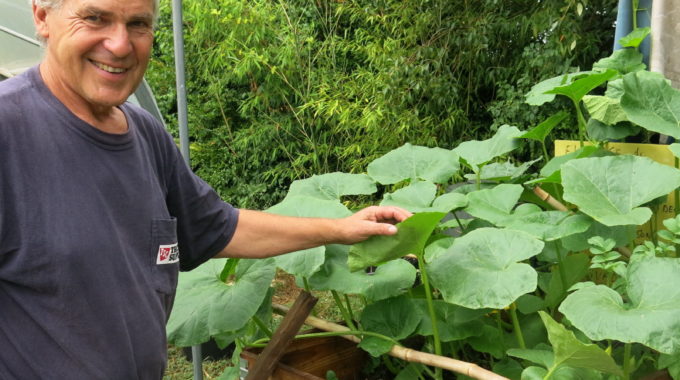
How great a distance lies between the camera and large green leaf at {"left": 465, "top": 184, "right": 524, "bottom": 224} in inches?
55.2

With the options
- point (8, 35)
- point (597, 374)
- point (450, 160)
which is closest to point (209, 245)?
point (450, 160)

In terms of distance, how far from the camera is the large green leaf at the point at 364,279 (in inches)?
52.3

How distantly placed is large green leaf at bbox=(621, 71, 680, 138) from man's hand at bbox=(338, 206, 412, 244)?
0.58m

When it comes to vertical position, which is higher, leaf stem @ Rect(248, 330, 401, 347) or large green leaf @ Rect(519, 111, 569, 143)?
large green leaf @ Rect(519, 111, 569, 143)

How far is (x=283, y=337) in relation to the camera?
1.36 meters

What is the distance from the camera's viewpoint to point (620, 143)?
5.57 ft

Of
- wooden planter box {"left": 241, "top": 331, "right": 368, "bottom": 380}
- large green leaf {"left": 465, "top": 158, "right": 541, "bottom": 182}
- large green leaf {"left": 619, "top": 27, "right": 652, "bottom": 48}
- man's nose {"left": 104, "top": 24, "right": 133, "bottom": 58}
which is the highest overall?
man's nose {"left": 104, "top": 24, "right": 133, "bottom": 58}

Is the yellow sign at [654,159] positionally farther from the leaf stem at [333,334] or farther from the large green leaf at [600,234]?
the leaf stem at [333,334]

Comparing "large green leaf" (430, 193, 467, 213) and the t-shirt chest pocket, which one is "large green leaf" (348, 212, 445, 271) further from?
the t-shirt chest pocket

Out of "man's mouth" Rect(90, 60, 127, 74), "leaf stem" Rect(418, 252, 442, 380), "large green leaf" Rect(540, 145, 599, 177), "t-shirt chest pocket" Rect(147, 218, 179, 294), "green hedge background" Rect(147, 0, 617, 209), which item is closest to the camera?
"man's mouth" Rect(90, 60, 127, 74)

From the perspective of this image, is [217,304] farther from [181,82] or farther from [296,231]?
[181,82]

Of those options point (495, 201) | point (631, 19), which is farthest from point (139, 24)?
point (631, 19)

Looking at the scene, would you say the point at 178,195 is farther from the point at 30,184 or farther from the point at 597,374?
the point at 597,374

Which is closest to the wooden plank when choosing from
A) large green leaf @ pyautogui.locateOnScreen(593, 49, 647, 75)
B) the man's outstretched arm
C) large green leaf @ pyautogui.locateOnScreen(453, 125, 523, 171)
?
the man's outstretched arm
